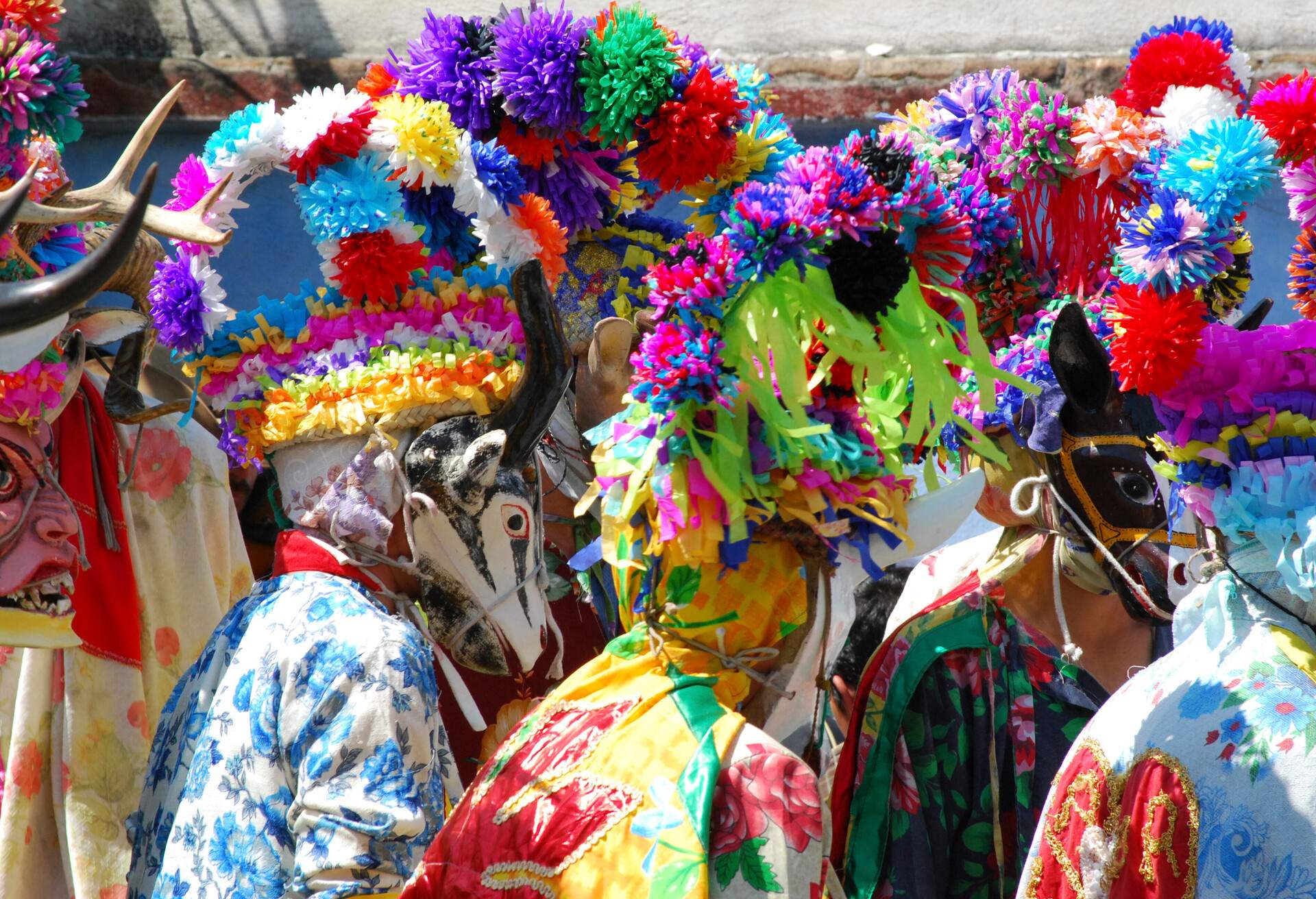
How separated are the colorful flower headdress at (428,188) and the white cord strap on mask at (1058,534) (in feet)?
3.03

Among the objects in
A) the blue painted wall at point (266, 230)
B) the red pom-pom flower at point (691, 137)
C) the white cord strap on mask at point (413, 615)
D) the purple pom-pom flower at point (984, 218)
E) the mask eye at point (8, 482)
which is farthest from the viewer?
the blue painted wall at point (266, 230)

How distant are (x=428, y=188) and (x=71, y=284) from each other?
1126 mm

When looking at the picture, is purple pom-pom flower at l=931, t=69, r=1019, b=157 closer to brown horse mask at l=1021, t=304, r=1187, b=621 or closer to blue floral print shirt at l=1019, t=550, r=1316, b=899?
brown horse mask at l=1021, t=304, r=1187, b=621

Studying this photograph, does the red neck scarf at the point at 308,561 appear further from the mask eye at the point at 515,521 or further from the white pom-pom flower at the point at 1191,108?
the white pom-pom flower at the point at 1191,108

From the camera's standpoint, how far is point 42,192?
3.02 m

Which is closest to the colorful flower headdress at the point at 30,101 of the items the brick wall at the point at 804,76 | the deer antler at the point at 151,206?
the deer antler at the point at 151,206

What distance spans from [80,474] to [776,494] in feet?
5.96

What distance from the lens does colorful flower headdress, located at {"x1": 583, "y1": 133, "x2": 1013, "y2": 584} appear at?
219cm

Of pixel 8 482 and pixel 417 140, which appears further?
pixel 417 140

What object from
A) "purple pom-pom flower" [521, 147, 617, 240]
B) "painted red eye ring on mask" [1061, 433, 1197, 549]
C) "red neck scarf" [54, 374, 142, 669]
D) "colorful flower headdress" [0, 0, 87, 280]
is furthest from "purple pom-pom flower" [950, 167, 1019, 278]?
"red neck scarf" [54, 374, 142, 669]

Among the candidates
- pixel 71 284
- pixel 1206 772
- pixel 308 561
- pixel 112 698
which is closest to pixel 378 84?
pixel 308 561

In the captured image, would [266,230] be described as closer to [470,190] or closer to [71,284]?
[470,190]

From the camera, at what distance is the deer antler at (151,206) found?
8.73ft

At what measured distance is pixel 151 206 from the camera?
2752 millimetres
